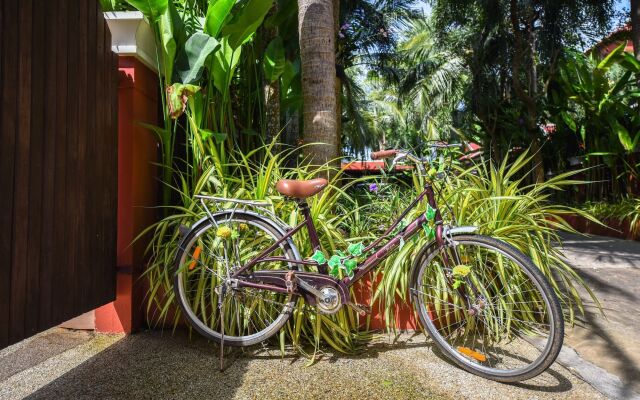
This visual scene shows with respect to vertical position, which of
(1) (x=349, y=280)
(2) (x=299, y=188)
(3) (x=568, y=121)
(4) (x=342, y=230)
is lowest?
Answer: (1) (x=349, y=280)

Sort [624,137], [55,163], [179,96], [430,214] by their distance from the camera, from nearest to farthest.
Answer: [55,163]
[430,214]
[179,96]
[624,137]

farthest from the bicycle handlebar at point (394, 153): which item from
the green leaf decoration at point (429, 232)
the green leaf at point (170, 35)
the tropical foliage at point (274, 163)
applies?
the green leaf at point (170, 35)

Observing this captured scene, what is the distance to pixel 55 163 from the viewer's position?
5.89 ft

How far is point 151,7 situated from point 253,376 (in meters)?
2.13

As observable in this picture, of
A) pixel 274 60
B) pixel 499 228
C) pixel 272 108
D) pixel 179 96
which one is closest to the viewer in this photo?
pixel 179 96

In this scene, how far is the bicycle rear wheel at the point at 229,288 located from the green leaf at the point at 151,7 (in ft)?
4.15

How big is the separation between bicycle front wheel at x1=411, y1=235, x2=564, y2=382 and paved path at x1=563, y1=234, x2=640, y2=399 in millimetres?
311

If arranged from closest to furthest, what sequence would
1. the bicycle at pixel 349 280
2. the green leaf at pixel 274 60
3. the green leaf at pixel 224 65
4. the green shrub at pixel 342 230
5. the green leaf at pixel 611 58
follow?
the bicycle at pixel 349 280
the green shrub at pixel 342 230
the green leaf at pixel 224 65
the green leaf at pixel 274 60
the green leaf at pixel 611 58

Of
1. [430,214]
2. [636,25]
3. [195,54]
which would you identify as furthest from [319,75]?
[636,25]

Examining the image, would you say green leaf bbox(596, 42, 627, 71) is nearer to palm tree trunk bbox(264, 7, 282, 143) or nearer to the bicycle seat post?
palm tree trunk bbox(264, 7, 282, 143)

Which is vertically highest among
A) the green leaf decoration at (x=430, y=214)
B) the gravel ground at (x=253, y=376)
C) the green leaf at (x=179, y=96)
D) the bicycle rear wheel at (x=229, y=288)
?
the green leaf at (x=179, y=96)

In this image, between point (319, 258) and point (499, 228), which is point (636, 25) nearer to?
point (499, 228)

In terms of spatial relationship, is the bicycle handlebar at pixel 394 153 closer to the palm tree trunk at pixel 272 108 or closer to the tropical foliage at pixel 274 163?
the tropical foliage at pixel 274 163

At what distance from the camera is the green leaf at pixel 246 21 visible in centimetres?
247
